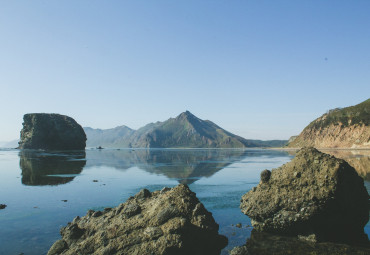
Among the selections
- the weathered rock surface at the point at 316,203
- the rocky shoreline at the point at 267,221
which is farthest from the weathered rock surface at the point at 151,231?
the weathered rock surface at the point at 316,203

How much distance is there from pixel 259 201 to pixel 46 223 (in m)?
17.5

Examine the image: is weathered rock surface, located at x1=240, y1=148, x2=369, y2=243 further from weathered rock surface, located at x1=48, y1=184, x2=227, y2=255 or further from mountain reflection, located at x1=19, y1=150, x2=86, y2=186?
mountain reflection, located at x1=19, y1=150, x2=86, y2=186

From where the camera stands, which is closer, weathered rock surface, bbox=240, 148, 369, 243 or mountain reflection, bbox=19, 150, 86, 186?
weathered rock surface, bbox=240, 148, 369, 243

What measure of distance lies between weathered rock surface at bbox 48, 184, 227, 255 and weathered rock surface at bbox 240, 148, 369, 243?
184 inches

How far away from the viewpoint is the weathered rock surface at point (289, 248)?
1515 centimetres

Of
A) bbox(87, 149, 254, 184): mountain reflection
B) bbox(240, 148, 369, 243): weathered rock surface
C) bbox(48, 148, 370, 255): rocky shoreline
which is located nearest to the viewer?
bbox(48, 148, 370, 255): rocky shoreline

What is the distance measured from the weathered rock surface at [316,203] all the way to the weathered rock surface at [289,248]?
1.16m

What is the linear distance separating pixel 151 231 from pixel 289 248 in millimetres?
8588

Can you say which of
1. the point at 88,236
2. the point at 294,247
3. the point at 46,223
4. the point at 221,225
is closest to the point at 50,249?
the point at 88,236

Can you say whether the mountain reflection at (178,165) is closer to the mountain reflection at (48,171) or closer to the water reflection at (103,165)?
the water reflection at (103,165)

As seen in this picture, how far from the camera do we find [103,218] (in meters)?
18.1

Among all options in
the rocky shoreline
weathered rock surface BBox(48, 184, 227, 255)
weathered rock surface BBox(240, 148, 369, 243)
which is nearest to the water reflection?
weathered rock surface BBox(240, 148, 369, 243)

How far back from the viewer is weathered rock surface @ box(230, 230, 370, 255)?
1515cm

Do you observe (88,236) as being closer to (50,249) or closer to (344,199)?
(50,249)
